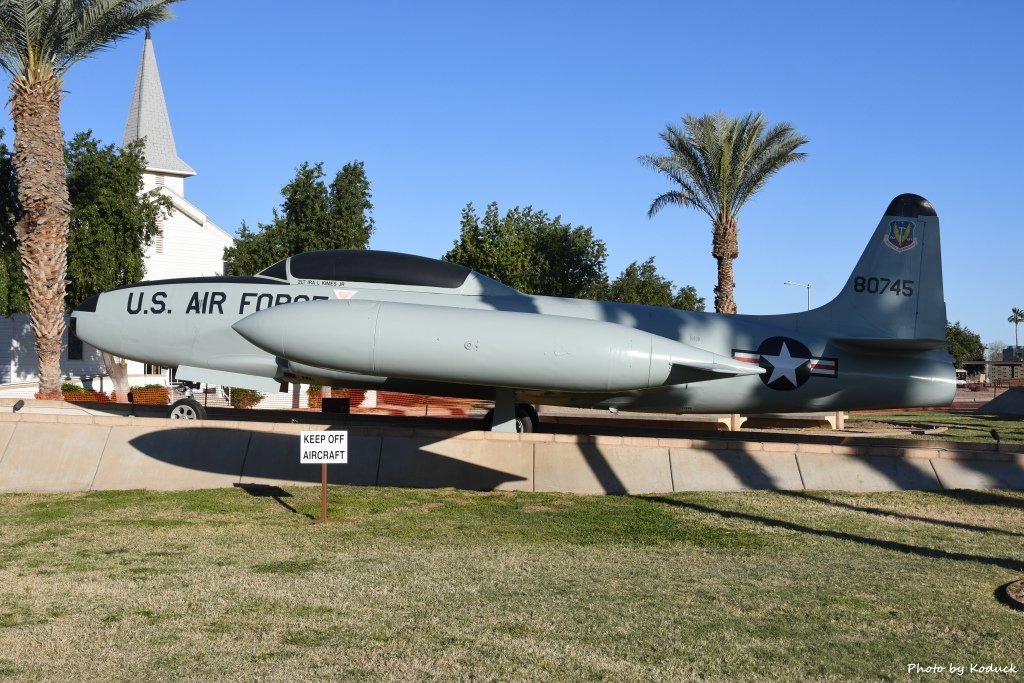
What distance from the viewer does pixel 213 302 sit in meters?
16.3

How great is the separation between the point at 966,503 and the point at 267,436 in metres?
10.8

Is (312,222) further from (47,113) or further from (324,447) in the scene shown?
(324,447)

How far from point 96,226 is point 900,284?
30.8 m

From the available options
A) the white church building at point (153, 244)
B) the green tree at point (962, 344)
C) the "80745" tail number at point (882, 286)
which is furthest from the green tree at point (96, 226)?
the green tree at point (962, 344)

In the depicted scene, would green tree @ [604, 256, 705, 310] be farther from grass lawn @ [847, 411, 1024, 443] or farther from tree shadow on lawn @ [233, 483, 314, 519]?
tree shadow on lawn @ [233, 483, 314, 519]

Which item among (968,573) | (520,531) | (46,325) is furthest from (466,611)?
(46,325)

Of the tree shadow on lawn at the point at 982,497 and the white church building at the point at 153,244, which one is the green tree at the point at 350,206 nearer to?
the white church building at the point at 153,244

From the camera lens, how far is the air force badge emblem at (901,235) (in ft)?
56.8

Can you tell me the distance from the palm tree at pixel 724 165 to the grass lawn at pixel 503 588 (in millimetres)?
23726

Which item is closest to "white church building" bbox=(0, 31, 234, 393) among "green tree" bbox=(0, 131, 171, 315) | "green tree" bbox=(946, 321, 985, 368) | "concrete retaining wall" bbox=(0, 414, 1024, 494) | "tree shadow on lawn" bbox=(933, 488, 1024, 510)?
"green tree" bbox=(0, 131, 171, 315)

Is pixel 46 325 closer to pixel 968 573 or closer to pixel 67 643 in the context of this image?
pixel 67 643

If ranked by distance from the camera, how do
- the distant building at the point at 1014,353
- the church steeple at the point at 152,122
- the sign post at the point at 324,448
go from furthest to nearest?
the distant building at the point at 1014,353 < the church steeple at the point at 152,122 < the sign post at the point at 324,448

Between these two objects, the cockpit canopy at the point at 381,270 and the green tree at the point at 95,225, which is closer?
the cockpit canopy at the point at 381,270

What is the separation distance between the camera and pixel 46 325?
2608 cm
